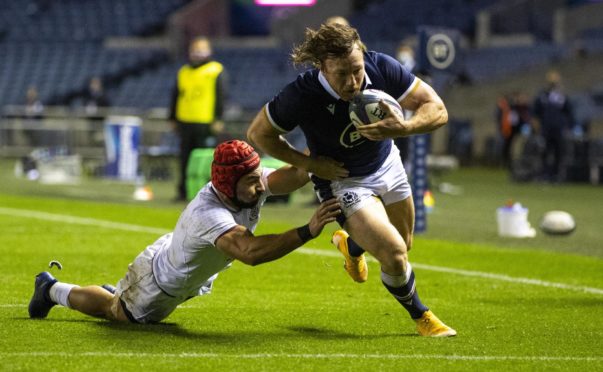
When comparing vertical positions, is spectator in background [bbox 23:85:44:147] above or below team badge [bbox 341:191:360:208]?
below

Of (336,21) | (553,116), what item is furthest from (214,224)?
(553,116)

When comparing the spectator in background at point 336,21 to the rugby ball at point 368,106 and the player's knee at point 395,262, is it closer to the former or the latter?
the rugby ball at point 368,106

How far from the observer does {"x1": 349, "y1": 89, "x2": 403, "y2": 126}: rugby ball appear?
22.0 ft

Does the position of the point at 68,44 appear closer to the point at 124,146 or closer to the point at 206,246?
the point at 124,146

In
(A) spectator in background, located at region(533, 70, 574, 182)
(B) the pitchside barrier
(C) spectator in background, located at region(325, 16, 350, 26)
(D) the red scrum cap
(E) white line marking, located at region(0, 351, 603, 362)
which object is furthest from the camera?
(A) spectator in background, located at region(533, 70, 574, 182)

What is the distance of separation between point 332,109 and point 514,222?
23.0 feet

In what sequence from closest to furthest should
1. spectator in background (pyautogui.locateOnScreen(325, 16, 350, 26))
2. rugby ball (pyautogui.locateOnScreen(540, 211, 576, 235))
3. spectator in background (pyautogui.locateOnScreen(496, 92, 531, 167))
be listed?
spectator in background (pyautogui.locateOnScreen(325, 16, 350, 26)) < rugby ball (pyautogui.locateOnScreen(540, 211, 576, 235)) < spectator in background (pyautogui.locateOnScreen(496, 92, 531, 167))

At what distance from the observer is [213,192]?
7082 mm

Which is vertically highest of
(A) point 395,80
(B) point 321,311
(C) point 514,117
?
(A) point 395,80

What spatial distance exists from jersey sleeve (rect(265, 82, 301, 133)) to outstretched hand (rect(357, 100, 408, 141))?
48cm

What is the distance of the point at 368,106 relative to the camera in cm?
671

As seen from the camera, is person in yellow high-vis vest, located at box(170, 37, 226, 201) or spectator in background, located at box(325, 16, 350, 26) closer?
spectator in background, located at box(325, 16, 350, 26)

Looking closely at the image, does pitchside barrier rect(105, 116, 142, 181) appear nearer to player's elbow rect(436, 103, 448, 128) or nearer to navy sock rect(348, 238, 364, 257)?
navy sock rect(348, 238, 364, 257)

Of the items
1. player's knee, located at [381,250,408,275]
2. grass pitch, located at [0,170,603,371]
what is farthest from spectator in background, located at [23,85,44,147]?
player's knee, located at [381,250,408,275]
